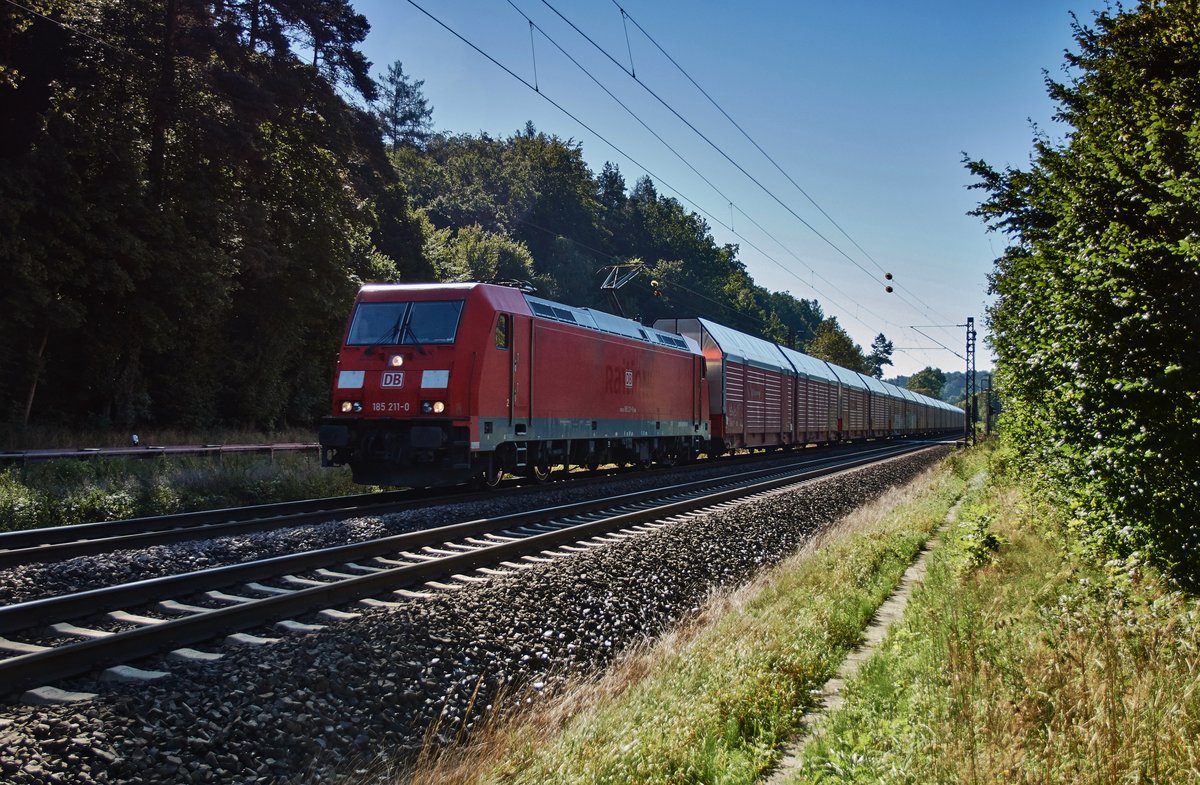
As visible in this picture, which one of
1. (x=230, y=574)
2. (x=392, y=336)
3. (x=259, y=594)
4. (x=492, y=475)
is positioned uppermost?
(x=392, y=336)

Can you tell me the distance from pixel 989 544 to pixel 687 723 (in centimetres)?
537

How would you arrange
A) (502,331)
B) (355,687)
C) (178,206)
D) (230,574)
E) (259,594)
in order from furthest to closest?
1. (178,206)
2. (502,331)
3. (230,574)
4. (259,594)
5. (355,687)

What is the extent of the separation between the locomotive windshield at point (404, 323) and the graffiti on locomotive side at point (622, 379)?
5.15m

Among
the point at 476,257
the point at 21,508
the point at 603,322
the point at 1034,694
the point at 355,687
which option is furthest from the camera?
the point at 476,257

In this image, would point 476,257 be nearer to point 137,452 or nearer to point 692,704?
point 137,452

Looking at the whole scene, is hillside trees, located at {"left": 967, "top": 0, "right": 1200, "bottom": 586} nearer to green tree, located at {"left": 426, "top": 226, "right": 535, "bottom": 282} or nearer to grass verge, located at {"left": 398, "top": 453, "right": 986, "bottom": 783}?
grass verge, located at {"left": 398, "top": 453, "right": 986, "bottom": 783}

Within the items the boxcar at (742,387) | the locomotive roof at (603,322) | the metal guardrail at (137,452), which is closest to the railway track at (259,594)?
the locomotive roof at (603,322)

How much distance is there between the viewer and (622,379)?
61.9 feet

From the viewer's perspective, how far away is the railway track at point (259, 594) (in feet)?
16.0

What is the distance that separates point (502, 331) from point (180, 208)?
15.6 meters

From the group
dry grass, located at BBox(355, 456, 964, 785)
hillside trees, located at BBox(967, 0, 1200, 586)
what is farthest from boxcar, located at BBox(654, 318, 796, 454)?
hillside trees, located at BBox(967, 0, 1200, 586)

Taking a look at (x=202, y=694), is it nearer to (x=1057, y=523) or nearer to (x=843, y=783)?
(x=843, y=783)

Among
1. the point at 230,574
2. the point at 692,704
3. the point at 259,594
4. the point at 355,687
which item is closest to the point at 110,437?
the point at 230,574

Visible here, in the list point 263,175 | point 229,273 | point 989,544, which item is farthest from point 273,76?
point 989,544
